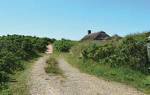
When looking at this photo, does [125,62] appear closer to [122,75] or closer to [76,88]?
[122,75]

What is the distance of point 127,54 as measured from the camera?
84.1 ft

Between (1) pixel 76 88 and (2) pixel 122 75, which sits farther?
(2) pixel 122 75

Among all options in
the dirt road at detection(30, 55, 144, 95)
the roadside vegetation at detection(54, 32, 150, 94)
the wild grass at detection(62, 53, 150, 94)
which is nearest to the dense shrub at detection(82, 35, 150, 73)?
the roadside vegetation at detection(54, 32, 150, 94)

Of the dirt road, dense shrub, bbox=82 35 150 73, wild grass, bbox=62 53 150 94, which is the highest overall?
dense shrub, bbox=82 35 150 73

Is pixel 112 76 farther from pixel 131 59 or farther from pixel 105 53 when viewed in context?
pixel 105 53

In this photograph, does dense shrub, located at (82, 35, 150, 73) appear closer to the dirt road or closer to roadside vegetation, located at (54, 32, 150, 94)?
roadside vegetation, located at (54, 32, 150, 94)

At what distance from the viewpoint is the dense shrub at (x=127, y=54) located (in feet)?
79.5

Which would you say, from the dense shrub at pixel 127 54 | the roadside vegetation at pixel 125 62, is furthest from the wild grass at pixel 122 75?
the dense shrub at pixel 127 54

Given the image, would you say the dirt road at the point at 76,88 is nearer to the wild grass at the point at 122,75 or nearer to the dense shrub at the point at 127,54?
the wild grass at the point at 122,75

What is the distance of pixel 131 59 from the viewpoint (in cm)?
2478

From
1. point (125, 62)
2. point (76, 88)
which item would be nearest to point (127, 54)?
point (125, 62)

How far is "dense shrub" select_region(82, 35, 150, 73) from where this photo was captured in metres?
24.2

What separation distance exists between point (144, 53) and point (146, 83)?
17.4 ft

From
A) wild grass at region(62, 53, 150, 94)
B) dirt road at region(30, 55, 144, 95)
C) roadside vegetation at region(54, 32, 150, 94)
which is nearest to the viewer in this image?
dirt road at region(30, 55, 144, 95)
